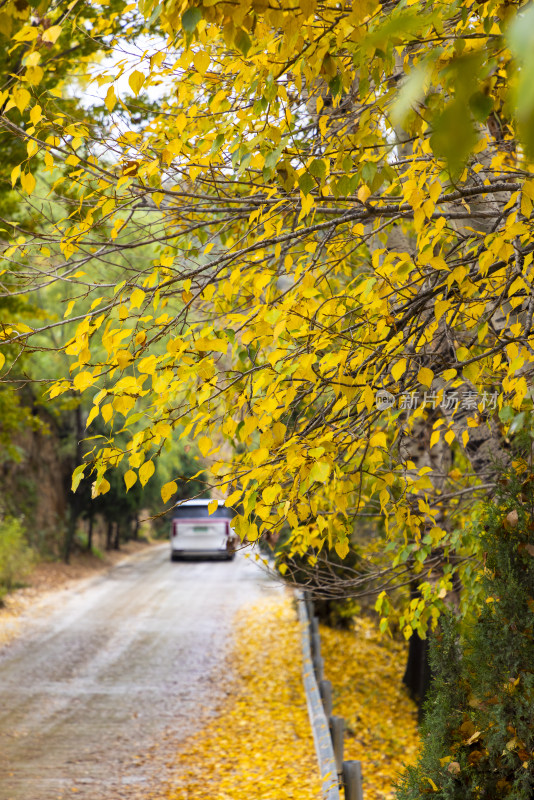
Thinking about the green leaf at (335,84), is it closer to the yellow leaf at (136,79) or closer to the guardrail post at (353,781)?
the yellow leaf at (136,79)

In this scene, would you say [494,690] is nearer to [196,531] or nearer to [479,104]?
[479,104]

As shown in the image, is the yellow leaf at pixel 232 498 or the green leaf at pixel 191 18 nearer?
the green leaf at pixel 191 18

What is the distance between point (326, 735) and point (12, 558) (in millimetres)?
11625

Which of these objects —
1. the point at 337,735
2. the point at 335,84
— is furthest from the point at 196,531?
the point at 335,84

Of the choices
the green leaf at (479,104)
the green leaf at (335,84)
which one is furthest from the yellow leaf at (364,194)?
the green leaf at (479,104)

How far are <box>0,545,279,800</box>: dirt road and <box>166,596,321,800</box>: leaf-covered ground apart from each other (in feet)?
1.02

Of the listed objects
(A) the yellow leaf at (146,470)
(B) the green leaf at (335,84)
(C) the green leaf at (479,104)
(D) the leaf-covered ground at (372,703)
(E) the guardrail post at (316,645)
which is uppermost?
(B) the green leaf at (335,84)

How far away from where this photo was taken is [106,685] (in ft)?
32.2

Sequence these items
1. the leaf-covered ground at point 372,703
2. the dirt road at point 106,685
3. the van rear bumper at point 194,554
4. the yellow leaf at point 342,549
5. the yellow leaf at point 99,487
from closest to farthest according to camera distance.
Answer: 1. the yellow leaf at point 99,487
2. the yellow leaf at point 342,549
3. the dirt road at point 106,685
4. the leaf-covered ground at point 372,703
5. the van rear bumper at point 194,554

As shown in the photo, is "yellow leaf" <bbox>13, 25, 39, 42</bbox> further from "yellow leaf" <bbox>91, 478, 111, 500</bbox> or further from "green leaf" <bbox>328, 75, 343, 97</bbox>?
"yellow leaf" <bbox>91, 478, 111, 500</bbox>

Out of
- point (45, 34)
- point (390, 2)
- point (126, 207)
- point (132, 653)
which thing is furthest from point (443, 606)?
point (132, 653)

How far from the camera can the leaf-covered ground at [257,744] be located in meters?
6.41

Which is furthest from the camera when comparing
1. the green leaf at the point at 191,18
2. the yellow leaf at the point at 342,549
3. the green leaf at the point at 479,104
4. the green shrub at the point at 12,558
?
the green shrub at the point at 12,558

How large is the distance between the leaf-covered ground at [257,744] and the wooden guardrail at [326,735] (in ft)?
1.04
